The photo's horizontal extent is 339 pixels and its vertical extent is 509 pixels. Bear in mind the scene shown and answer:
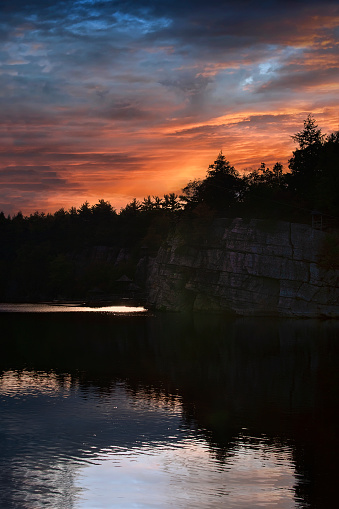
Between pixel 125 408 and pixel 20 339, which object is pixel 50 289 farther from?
pixel 125 408

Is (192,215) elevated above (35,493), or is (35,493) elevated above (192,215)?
(192,215)

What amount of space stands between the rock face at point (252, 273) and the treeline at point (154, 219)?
3774mm

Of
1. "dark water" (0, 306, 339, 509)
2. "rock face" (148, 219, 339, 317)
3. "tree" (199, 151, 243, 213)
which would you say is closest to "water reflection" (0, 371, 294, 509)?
"dark water" (0, 306, 339, 509)

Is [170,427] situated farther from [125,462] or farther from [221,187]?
[221,187]

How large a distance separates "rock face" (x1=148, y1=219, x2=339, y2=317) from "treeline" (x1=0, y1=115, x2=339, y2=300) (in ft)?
12.4

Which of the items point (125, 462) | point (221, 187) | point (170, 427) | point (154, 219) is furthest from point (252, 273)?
point (154, 219)

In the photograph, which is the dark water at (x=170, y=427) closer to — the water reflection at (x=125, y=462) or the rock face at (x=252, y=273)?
the water reflection at (x=125, y=462)

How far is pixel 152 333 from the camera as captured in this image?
57562 mm

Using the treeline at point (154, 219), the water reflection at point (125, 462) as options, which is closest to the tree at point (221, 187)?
the treeline at point (154, 219)

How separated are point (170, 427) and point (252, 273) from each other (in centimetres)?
6143

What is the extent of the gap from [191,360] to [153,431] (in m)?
18.5

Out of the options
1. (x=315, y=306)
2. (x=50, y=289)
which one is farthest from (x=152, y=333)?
(x=50, y=289)

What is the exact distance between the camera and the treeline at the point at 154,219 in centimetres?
8738

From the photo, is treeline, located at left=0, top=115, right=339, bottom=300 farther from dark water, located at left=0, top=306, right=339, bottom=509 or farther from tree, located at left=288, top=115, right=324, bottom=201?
dark water, located at left=0, top=306, right=339, bottom=509
